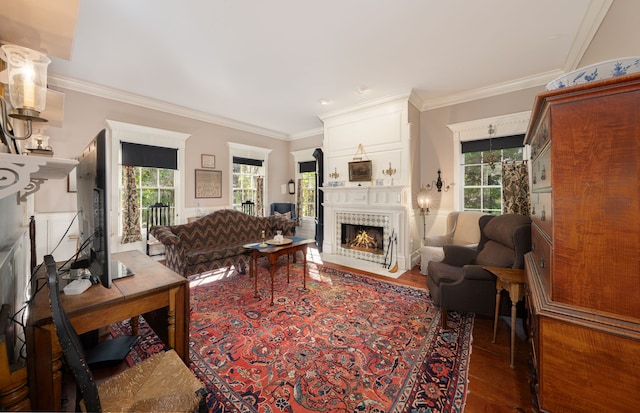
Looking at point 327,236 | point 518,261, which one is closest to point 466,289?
point 518,261

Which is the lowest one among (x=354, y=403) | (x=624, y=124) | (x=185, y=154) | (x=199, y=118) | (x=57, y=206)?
(x=354, y=403)

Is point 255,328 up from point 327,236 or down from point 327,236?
down

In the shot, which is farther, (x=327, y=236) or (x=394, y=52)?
(x=327, y=236)

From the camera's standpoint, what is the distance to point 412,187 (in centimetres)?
437

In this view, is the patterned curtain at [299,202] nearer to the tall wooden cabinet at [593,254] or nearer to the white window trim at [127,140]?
the white window trim at [127,140]

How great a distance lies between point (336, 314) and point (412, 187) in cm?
274

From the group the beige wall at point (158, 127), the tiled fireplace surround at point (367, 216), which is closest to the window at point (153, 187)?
the beige wall at point (158, 127)

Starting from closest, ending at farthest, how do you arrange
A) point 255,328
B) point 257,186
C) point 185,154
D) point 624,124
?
1. point 624,124
2. point 255,328
3. point 185,154
4. point 257,186

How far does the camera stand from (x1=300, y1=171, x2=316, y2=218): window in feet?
21.7

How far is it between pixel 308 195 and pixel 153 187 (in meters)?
3.53

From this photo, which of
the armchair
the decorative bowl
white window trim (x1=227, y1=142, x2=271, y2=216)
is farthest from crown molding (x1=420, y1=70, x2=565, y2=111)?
white window trim (x1=227, y1=142, x2=271, y2=216)

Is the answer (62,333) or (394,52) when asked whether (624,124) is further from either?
(394,52)

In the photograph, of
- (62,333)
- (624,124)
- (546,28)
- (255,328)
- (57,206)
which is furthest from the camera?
(57,206)

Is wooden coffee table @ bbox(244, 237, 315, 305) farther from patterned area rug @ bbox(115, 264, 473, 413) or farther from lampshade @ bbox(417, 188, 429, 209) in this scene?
lampshade @ bbox(417, 188, 429, 209)
